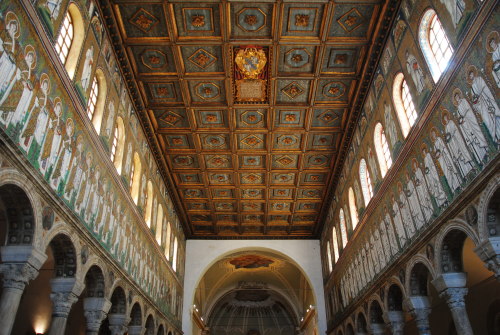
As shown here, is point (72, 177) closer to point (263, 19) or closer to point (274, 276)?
point (263, 19)

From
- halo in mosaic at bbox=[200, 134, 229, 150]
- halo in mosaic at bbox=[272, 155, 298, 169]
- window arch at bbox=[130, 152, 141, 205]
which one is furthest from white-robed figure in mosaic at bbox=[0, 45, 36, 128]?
halo in mosaic at bbox=[272, 155, 298, 169]

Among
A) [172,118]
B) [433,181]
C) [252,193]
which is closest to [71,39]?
[172,118]

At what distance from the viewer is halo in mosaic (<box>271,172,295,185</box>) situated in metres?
21.2

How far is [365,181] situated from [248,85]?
5953mm

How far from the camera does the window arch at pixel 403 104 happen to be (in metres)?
11.6

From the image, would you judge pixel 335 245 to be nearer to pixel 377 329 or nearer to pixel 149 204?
pixel 377 329

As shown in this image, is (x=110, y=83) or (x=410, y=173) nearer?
(x=410, y=173)

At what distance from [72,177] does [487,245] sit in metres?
8.94

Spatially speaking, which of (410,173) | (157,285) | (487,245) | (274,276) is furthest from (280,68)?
(274,276)

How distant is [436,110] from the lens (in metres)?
9.70

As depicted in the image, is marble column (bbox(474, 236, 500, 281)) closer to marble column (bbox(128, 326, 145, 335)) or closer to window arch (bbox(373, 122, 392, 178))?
window arch (bbox(373, 122, 392, 178))

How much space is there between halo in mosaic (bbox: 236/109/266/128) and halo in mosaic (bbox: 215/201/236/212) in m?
7.64

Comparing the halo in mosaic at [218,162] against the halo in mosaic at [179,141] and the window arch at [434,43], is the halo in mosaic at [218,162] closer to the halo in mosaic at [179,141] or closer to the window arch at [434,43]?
the halo in mosaic at [179,141]

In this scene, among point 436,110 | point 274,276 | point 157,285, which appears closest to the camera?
point 436,110
